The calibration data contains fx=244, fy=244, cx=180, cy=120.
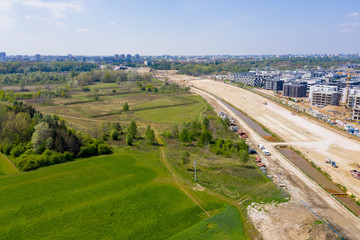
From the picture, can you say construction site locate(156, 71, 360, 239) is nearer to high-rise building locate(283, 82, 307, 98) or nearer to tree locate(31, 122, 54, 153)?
high-rise building locate(283, 82, 307, 98)

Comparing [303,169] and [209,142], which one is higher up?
[209,142]

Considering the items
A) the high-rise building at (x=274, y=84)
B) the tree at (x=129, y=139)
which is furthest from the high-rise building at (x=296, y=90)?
the tree at (x=129, y=139)

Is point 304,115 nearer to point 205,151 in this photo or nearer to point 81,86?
point 205,151

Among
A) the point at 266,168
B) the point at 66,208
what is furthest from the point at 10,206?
the point at 266,168

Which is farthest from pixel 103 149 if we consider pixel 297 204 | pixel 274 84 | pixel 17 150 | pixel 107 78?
pixel 107 78

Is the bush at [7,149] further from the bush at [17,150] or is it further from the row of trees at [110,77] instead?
the row of trees at [110,77]

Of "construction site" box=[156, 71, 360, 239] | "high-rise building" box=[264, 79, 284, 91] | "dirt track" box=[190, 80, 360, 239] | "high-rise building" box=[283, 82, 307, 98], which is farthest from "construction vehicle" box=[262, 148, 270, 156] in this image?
"high-rise building" box=[264, 79, 284, 91]

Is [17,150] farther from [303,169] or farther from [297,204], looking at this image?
[303,169]
